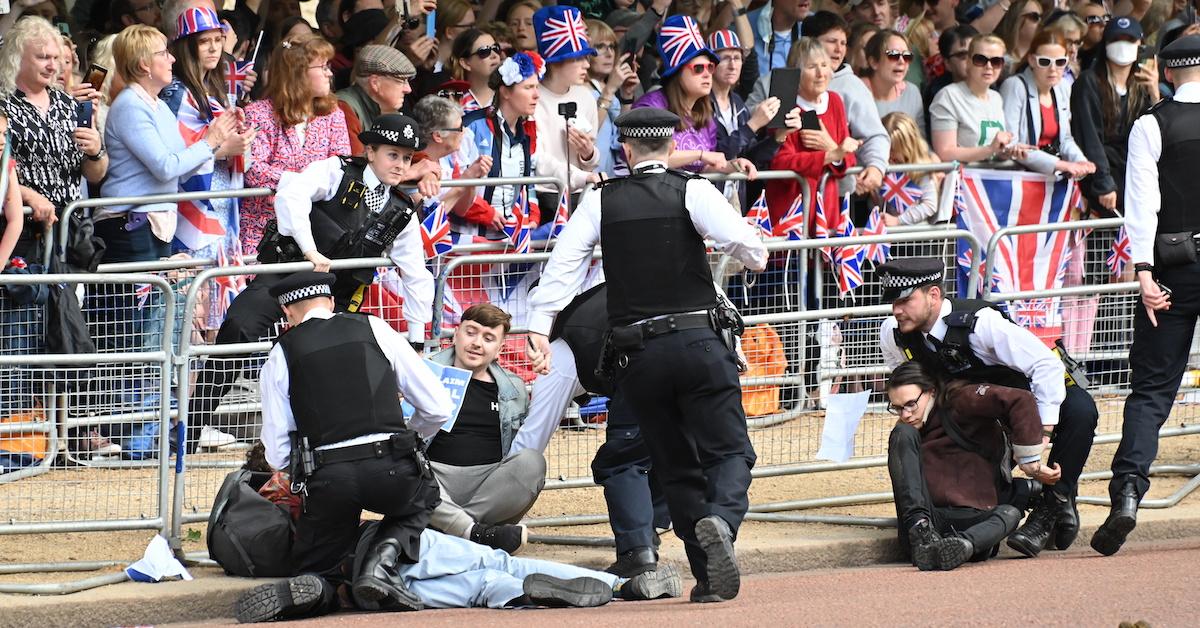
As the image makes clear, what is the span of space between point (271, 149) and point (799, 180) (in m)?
3.17

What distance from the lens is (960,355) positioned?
868 centimetres

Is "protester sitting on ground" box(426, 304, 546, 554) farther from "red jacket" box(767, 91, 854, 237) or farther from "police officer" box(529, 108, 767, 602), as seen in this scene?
"red jacket" box(767, 91, 854, 237)

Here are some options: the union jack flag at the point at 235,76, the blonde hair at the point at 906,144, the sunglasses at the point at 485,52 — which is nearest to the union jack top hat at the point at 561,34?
the sunglasses at the point at 485,52

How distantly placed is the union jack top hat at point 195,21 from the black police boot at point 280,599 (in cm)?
361

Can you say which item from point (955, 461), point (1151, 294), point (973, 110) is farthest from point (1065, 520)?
point (973, 110)

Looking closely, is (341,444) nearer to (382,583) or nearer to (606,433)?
(382,583)

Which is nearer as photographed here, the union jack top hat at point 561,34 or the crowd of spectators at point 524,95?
the crowd of spectators at point 524,95

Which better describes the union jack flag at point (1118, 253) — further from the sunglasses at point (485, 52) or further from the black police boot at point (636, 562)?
the black police boot at point (636, 562)

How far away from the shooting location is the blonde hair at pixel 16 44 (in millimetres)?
9273

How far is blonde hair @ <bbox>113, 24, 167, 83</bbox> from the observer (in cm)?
958

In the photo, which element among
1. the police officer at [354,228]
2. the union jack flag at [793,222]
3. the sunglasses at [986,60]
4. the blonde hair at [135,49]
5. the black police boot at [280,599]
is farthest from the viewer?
the sunglasses at [986,60]

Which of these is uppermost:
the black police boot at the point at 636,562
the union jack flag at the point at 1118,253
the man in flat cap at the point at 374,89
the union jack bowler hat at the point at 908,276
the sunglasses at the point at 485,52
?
the sunglasses at the point at 485,52

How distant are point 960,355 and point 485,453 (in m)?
2.30

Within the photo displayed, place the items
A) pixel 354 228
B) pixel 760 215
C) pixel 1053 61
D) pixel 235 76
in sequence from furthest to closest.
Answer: pixel 1053 61
pixel 760 215
pixel 235 76
pixel 354 228
